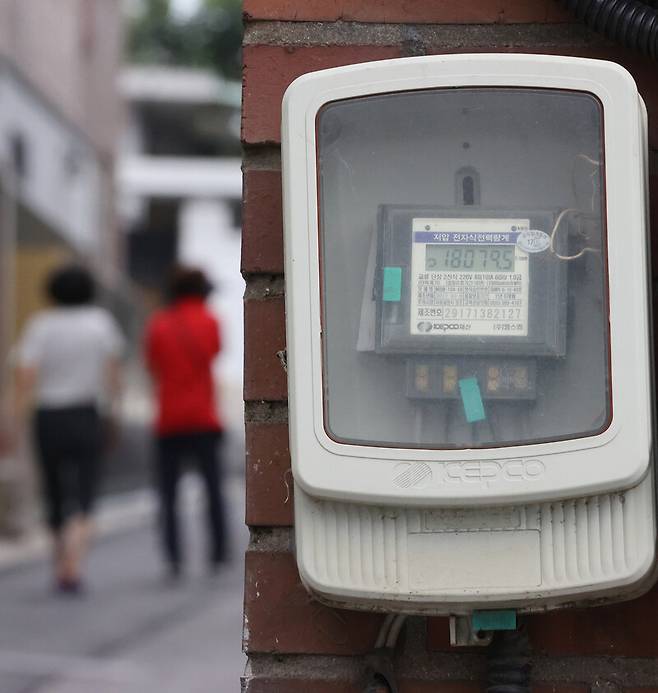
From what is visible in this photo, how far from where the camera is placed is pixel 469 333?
162 centimetres

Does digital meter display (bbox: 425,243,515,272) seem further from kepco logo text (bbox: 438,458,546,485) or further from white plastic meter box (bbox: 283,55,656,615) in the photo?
kepco logo text (bbox: 438,458,546,485)

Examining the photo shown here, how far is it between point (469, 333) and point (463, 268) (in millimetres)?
83

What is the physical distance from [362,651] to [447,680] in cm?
12

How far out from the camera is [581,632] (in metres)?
1.77

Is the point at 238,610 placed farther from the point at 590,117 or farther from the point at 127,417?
the point at 127,417

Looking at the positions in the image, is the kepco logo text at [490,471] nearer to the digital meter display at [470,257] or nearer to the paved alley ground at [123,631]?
the digital meter display at [470,257]

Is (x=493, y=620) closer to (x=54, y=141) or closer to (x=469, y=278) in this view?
(x=469, y=278)

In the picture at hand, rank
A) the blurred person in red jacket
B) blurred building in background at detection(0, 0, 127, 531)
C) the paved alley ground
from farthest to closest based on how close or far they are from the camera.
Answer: blurred building in background at detection(0, 0, 127, 531) < the blurred person in red jacket < the paved alley ground

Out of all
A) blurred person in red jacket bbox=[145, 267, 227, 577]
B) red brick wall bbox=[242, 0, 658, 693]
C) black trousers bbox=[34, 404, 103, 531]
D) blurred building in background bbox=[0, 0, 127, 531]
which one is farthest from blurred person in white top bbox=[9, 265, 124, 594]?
red brick wall bbox=[242, 0, 658, 693]

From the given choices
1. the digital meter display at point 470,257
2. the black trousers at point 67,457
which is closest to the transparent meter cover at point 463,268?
the digital meter display at point 470,257

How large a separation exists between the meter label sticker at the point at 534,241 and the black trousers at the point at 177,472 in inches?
212

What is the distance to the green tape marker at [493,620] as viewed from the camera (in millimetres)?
1662

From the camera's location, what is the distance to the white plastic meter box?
5.19 feet

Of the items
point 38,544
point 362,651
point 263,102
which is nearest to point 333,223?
point 263,102
